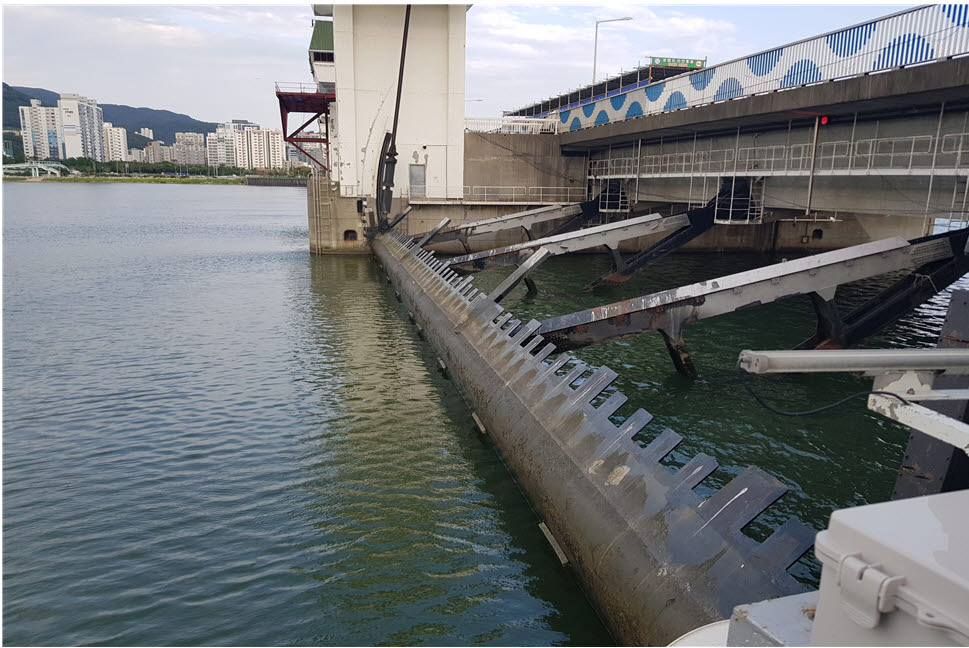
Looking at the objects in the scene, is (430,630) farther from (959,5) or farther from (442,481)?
(959,5)

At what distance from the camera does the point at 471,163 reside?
1629 inches

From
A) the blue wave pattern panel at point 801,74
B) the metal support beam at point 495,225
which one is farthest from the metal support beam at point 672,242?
the metal support beam at point 495,225

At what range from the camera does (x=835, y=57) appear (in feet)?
62.1

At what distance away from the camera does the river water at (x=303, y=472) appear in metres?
6.89

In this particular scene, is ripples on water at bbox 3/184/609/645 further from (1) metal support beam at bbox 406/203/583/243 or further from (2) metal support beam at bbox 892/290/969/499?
(1) metal support beam at bbox 406/203/583/243

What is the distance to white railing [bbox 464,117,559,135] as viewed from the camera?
42000 mm

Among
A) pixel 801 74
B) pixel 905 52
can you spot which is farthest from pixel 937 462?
pixel 801 74

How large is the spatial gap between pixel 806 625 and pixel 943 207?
17.8 meters

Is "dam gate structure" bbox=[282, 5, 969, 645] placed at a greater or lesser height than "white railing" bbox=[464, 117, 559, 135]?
lesser

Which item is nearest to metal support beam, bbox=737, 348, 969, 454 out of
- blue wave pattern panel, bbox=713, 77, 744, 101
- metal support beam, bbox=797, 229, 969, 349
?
metal support beam, bbox=797, 229, 969, 349

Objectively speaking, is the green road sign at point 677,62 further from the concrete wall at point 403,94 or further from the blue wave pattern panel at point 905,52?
the blue wave pattern panel at point 905,52

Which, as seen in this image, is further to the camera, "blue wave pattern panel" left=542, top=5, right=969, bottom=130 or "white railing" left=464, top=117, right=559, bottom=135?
"white railing" left=464, top=117, right=559, bottom=135

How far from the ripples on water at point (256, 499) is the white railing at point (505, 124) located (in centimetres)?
2572

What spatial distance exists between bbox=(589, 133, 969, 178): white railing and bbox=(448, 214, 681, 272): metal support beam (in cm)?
349
